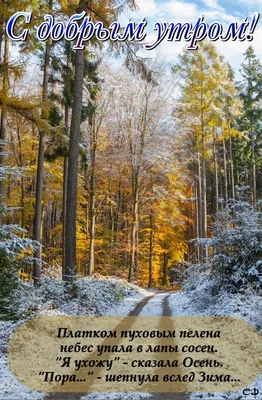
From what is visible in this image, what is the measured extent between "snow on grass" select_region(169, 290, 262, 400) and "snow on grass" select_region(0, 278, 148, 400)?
2.00 meters

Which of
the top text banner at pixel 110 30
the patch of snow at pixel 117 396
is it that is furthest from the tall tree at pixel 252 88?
the patch of snow at pixel 117 396

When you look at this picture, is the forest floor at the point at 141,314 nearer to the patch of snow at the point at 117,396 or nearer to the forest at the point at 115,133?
the patch of snow at the point at 117,396

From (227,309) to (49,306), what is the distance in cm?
427

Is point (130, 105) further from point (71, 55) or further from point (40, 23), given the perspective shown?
point (40, 23)

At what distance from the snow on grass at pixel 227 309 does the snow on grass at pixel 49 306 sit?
6.58 feet

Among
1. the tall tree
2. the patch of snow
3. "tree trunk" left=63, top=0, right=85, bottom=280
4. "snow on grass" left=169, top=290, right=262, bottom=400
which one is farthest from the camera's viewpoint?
the tall tree

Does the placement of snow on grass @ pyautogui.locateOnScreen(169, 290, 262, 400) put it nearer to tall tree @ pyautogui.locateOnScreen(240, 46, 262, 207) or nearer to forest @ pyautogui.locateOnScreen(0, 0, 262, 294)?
forest @ pyautogui.locateOnScreen(0, 0, 262, 294)

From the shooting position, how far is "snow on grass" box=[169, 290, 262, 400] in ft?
14.0

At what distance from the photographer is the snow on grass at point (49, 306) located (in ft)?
14.9

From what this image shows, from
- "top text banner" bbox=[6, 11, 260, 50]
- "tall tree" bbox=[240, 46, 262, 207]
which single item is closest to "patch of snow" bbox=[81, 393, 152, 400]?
"top text banner" bbox=[6, 11, 260, 50]

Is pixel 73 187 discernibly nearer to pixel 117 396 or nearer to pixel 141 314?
pixel 141 314

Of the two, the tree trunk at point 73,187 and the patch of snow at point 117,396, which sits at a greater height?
the tree trunk at point 73,187

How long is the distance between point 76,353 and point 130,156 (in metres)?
16.2

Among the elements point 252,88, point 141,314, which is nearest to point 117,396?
point 141,314
